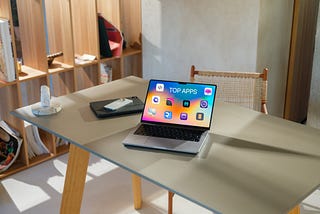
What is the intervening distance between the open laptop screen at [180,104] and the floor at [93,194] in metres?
0.93

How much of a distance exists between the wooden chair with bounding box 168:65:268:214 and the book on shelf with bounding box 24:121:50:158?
1269 mm

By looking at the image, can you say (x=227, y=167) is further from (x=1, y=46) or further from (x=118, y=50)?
(x=118, y=50)

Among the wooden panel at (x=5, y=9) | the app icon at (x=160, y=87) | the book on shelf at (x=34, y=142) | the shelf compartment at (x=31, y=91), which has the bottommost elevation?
the book on shelf at (x=34, y=142)

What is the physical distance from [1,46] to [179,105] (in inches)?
57.4

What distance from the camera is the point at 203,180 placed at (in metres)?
1.71

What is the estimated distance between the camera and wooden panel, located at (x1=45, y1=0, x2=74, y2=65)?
3.33m

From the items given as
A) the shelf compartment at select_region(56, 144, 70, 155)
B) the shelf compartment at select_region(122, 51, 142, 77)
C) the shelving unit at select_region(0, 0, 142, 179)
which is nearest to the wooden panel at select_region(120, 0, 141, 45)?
the shelving unit at select_region(0, 0, 142, 179)

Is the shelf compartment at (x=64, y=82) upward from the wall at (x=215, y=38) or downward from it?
downward

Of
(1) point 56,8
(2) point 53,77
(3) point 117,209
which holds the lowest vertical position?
(3) point 117,209

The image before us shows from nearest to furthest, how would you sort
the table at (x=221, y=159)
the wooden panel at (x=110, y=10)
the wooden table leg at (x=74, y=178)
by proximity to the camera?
the table at (x=221, y=159), the wooden table leg at (x=74, y=178), the wooden panel at (x=110, y=10)

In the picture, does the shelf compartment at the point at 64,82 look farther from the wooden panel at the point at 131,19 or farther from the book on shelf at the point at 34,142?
the wooden panel at the point at 131,19

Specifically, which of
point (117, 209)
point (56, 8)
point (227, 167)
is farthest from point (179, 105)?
point (56, 8)

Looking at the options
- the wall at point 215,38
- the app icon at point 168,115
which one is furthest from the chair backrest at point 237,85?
the app icon at point 168,115

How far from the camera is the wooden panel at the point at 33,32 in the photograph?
3158 mm
